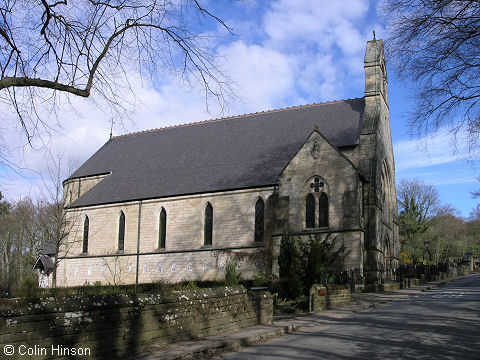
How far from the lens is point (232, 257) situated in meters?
29.4

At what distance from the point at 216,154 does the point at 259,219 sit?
763 centimetres

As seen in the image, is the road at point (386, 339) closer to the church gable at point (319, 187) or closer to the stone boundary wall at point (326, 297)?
the stone boundary wall at point (326, 297)

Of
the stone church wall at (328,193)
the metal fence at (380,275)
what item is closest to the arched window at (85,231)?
the stone church wall at (328,193)

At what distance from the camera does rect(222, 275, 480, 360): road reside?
336 inches

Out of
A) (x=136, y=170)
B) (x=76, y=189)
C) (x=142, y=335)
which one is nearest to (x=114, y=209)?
(x=136, y=170)

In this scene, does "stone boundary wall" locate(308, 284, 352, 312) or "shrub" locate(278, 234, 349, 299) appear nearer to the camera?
"stone boundary wall" locate(308, 284, 352, 312)

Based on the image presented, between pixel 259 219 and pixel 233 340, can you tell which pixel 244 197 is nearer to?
pixel 259 219

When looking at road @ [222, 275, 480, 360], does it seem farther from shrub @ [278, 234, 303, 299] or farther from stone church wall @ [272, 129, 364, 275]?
stone church wall @ [272, 129, 364, 275]

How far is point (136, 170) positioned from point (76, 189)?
7269 mm

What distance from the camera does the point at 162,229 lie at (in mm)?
33156

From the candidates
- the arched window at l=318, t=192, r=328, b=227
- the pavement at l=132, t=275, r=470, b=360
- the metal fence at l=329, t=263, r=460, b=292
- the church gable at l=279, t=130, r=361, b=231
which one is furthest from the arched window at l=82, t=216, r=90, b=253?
the pavement at l=132, t=275, r=470, b=360

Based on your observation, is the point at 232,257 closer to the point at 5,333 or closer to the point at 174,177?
the point at 174,177

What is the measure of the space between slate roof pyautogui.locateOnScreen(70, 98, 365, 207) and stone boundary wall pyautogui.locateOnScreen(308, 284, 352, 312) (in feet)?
36.3

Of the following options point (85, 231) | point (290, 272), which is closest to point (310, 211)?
point (290, 272)
